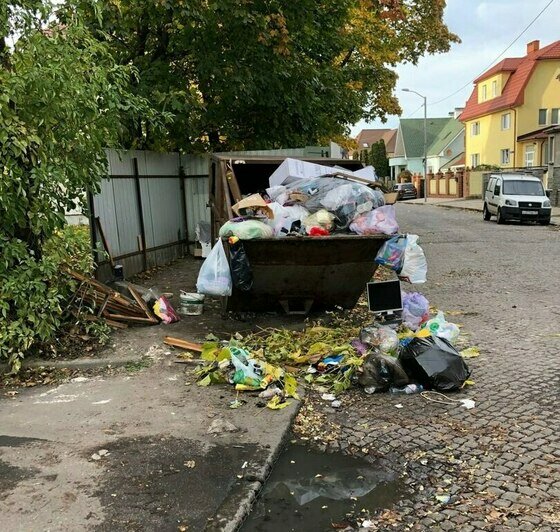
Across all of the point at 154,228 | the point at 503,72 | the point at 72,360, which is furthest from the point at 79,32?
the point at 503,72

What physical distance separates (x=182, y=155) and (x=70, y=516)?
10.1m

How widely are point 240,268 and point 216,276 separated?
0.88 feet

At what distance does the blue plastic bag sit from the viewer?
6051mm

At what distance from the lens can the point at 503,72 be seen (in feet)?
141

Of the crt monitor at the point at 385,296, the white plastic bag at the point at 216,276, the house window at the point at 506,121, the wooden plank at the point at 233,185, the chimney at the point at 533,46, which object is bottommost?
the crt monitor at the point at 385,296

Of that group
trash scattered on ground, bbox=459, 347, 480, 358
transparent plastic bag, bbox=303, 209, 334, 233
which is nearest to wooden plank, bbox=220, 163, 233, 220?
transparent plastic bag, bbox=303, 209, 334, 233

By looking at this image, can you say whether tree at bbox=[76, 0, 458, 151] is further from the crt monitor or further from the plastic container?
the crt monitor

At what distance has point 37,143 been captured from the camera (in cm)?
495

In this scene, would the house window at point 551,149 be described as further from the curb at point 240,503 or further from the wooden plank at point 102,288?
the curb at point 240,503

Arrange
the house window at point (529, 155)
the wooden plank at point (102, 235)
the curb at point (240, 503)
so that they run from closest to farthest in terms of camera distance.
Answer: the curb at point (240, 503) < the wooden plank at point (102, 235) < the house window at point (529, 155)

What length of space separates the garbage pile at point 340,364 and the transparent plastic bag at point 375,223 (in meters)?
→ 1.09

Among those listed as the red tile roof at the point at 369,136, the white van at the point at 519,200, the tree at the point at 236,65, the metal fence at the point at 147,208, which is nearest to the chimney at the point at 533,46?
the white van at the point at 519,200

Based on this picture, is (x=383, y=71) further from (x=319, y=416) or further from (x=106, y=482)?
(x=106, y=482)

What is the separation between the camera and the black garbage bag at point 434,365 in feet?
15.2
